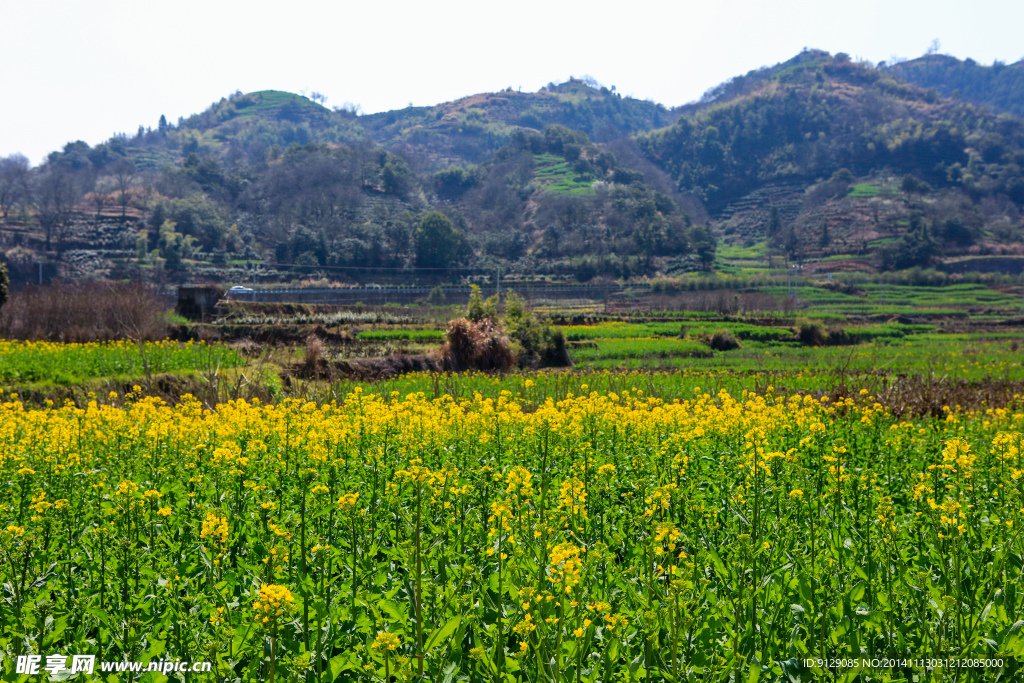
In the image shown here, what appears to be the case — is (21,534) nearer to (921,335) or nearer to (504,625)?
(504,625)

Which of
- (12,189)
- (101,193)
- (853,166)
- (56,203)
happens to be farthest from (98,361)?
(853,166)

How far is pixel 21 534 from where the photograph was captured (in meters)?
2.83

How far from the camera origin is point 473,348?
65.3 feet

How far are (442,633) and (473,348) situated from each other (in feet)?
56.8

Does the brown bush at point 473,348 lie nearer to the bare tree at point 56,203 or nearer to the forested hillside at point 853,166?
the bare tree at point 56,203

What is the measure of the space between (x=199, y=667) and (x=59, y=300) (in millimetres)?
23503

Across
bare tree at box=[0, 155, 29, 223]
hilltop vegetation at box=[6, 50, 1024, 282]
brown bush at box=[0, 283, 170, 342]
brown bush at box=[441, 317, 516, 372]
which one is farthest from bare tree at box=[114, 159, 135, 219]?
brown bush at box=[441, 317, 516, 372]

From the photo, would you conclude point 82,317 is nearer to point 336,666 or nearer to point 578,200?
point 336,666

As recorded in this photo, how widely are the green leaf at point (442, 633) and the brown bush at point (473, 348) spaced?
16819 millimetres

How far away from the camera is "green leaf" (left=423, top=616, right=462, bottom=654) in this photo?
262 cm

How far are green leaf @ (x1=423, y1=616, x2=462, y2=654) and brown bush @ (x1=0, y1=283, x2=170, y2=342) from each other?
19.5 m

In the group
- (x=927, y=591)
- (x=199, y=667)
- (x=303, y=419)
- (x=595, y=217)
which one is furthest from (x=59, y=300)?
(x=595, y=217)

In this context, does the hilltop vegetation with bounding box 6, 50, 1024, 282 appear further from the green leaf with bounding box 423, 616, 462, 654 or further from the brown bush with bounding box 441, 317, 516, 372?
the green leaf with bounding box 423, 616, 462, 654

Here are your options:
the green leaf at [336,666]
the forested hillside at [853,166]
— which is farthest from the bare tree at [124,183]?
the forested hillside at [853,166]
